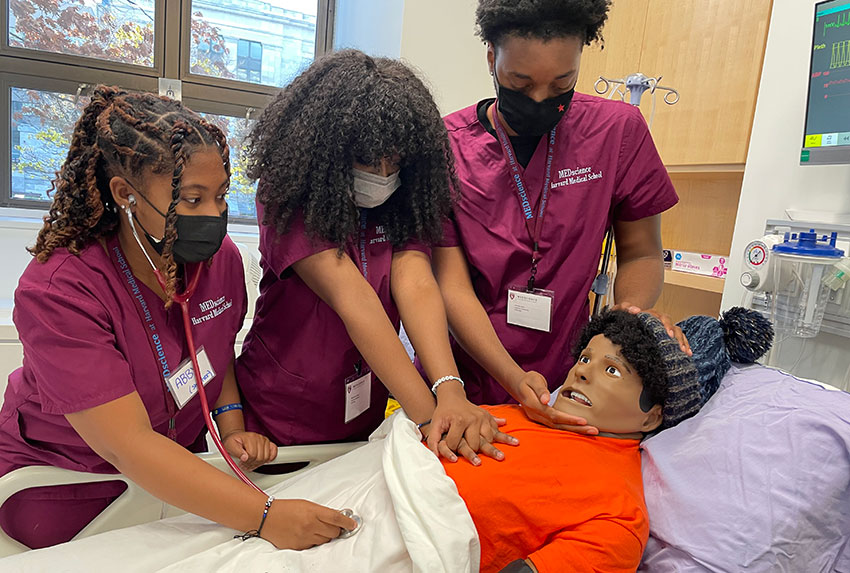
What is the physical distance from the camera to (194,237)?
44.4 inches

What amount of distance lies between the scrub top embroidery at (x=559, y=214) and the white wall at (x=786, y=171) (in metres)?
0.93

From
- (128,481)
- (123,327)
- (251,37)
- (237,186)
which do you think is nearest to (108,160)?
(123,327)

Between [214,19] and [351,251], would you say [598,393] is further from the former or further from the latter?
[214,19]

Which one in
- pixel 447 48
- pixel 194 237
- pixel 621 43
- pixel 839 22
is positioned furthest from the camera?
pixel 447 48

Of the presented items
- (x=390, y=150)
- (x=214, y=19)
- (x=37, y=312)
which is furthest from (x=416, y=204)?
(x=214, y=19)

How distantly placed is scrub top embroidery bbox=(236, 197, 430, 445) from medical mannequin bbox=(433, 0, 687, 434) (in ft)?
0.57

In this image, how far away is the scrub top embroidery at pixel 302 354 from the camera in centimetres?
135

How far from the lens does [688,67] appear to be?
280cm

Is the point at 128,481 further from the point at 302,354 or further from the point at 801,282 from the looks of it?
the point at 801,282

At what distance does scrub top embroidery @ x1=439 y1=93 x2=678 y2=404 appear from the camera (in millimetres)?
1455

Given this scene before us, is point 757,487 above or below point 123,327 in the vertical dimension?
below

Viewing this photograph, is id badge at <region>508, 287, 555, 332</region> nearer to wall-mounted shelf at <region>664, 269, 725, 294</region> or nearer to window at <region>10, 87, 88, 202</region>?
wall-mounted shelf at <region>664, 269, 725, 294</region>

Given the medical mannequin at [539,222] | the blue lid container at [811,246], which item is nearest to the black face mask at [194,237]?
the medical mannequin at [539,222]

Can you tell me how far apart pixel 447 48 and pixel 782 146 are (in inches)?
74.2
